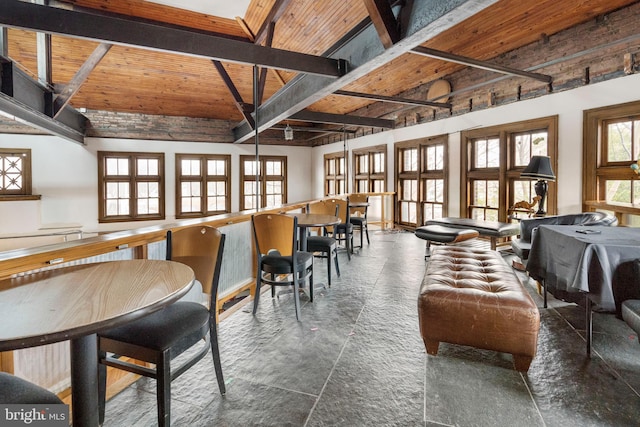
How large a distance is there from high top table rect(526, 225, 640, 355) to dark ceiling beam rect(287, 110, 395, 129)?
16.0ft

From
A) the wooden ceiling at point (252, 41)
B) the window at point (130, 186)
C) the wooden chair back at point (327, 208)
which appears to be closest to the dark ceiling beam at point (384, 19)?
the wooden ceiling at point (252, 41)

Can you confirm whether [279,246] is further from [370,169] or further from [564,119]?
[370,169]

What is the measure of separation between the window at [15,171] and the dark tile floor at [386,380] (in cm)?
776

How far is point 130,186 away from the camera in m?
8.62

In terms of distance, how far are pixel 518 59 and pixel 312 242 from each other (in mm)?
4408

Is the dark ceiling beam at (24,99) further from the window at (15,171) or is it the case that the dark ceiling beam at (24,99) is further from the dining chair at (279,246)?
the dining chair at (279,246)

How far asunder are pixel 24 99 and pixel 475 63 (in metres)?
5.78

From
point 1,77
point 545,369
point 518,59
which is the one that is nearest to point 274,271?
point 545,369

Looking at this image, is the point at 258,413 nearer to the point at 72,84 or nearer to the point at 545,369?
the point at 545,369

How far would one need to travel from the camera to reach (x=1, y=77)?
367cm

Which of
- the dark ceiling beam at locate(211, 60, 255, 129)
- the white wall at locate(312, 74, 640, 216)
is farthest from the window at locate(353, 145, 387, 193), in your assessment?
the dark ceiling beam at locate(211, 60, 255, 129)

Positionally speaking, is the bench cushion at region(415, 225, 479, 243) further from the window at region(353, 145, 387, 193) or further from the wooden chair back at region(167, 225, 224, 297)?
the window at region(353, 145, 387, 193)

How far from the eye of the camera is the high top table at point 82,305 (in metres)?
0.90

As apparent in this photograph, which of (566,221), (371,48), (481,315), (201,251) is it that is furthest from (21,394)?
(566,221)
